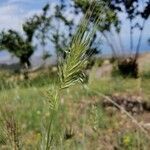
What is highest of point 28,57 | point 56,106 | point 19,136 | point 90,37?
point 90,37

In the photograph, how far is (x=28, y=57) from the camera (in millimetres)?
43156

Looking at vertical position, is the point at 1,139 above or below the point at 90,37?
below

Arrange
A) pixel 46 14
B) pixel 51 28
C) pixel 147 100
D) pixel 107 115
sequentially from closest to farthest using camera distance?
pixel 107 115
pixel 147 100
pixel 51 28
pixel 46 14

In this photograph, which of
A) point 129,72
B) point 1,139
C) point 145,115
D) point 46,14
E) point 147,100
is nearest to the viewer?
point 1,139

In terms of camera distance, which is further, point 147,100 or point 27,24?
point 27,24

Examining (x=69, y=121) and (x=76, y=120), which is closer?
(x=69, y=121)

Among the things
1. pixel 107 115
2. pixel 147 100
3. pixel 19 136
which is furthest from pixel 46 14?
pixel 19 136

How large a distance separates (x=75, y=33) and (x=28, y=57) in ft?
137

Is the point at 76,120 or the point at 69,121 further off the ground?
the point at 69,121

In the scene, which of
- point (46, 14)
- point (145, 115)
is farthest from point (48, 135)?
Answer: point (46, 14)

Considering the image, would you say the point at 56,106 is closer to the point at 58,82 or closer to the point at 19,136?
the point at 58,82

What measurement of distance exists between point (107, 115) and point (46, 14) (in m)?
31.5

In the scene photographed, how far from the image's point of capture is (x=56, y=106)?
1.48 meters

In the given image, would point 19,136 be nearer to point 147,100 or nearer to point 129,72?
point 147,100
